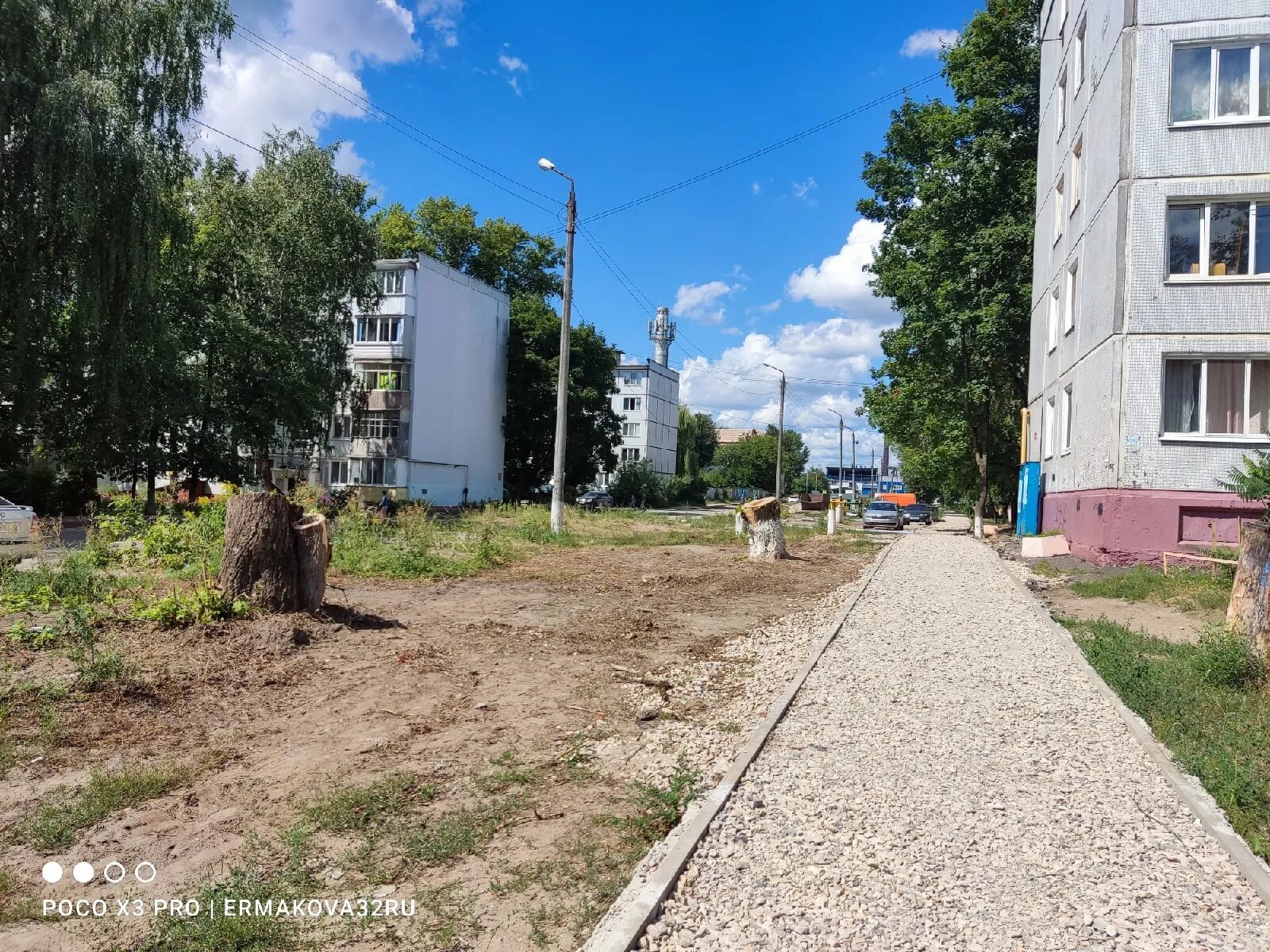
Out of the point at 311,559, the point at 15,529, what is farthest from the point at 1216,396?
the point at 15,529

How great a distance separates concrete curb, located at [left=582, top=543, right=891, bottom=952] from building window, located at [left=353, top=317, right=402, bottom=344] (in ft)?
140

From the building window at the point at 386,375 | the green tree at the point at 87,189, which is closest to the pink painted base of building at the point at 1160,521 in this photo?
the green tree at the point at 87,189

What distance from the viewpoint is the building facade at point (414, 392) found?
45250 millimetres

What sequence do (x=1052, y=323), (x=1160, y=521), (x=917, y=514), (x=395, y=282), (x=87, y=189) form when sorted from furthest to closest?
(x=917, y=514) < (x=395, y=282) < (x=1052, y=323) < (x=87, y=189) < (x=1160, y=521)

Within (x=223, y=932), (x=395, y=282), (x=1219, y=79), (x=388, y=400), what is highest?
(x=395, y=282)

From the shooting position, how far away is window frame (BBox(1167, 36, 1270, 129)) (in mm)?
16297

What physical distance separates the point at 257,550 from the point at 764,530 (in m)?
12.9

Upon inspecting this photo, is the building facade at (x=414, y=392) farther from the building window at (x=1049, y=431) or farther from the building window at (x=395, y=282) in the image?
the building window at (x=1049, y=431)

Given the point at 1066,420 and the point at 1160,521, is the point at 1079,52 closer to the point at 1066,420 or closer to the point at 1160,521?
the point at 1066,420

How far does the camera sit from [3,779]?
16.2 ft

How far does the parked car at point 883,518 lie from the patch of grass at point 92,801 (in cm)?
3956

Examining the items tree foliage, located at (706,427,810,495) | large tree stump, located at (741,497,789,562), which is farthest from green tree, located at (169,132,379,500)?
tree foliage, located at (706,427,810,495)

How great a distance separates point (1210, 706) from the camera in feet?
21.7

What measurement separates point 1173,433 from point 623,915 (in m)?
16.3
